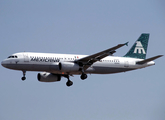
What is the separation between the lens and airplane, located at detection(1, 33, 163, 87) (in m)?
50.5

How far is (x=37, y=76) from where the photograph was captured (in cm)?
5806

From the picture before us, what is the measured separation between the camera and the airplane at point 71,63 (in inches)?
1988

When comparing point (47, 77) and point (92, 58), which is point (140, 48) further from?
point (47, 77)

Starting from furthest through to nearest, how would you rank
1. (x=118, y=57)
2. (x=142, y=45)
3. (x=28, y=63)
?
(x=142, y=45), (x=118, y=57), (x=28, y=63)

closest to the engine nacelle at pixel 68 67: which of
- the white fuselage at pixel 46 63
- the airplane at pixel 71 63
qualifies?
the airplane at pixel 71 63

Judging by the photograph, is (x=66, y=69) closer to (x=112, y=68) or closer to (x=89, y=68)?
(x=89, y=68)

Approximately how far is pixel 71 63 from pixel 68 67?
3.14ft

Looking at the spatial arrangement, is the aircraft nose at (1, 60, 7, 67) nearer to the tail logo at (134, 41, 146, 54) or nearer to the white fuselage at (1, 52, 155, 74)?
the white fuselage at (1, 52, 155, 74)

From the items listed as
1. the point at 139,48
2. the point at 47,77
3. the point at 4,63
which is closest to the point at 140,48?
the point at 139,48

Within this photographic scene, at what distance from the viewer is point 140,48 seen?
61.7 m

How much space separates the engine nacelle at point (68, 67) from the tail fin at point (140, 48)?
11870mm

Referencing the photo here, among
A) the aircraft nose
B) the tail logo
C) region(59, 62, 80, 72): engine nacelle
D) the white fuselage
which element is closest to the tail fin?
the tail logo

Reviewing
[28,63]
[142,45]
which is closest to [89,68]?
[28,63]

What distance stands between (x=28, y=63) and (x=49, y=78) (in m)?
8.16
